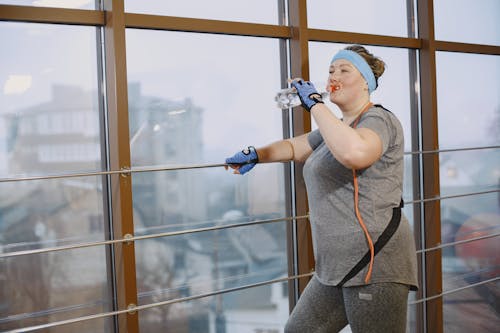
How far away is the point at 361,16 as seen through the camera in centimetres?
275

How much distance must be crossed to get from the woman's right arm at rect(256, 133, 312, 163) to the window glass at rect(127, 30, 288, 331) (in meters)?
0.36

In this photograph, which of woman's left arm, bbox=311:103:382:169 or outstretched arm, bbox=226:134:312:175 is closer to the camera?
woman's left arm, bbox=311:103:382:169

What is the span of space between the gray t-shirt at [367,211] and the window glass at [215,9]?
939 mm

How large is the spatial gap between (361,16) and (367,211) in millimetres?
1413

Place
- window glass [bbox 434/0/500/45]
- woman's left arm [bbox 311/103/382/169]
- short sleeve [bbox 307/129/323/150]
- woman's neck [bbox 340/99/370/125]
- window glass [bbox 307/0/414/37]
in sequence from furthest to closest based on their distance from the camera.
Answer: window glass [bbox 434/0/500/45], window glass [bbox 307/0/414/37], short sleeve [bbox 307/129/323/150], woman's neck [bbox 340/99/370/125], woman's left arm [bbox 311/103/382/169]

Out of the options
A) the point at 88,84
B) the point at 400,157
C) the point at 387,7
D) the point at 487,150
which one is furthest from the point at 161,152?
the point at 487,150

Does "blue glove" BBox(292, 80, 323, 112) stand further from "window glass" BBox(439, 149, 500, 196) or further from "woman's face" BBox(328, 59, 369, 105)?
"window glass" BBox(439, 149, 500, 196)

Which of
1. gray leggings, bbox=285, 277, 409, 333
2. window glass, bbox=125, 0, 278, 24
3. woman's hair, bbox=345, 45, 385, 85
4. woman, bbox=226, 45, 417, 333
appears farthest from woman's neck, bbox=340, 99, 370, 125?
window glass, bbox=125, 0, 278, 24

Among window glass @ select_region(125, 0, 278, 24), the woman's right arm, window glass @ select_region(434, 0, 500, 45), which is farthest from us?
window glass @ select_region(434, 0, 500, 45)

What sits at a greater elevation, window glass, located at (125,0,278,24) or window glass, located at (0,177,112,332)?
window glass, located at (125,0,278,24)

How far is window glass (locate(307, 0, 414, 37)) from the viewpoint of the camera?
2.61 metres

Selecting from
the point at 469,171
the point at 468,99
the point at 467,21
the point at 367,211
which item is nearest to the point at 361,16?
the point at 467,21

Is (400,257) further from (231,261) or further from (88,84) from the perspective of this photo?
(88,84)

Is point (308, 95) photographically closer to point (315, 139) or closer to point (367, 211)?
point (315, 139)
